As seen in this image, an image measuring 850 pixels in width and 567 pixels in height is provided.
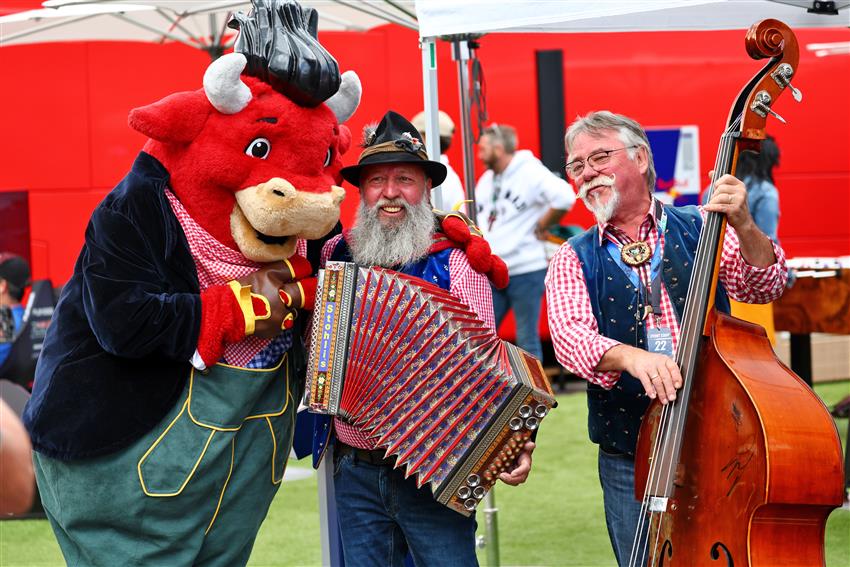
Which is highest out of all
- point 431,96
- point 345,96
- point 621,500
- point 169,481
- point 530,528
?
point 431,96

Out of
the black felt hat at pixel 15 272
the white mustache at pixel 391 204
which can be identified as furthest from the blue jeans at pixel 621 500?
the black felt hat at pixel 15 272

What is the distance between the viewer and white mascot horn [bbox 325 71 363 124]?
128 inches

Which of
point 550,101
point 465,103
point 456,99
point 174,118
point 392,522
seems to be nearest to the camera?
point 174,118

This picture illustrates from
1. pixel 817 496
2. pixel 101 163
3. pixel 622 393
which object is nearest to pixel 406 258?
pixel 622 393

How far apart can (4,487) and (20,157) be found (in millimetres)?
7180

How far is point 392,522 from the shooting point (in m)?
3.15

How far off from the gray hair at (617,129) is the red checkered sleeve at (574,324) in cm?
30

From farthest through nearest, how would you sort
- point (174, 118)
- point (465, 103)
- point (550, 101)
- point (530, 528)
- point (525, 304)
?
point (550, 101), point (525, 304), point (530, 528), point (465, 103), point (174, 118)

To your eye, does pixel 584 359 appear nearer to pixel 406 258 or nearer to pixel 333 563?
pixel 406 258

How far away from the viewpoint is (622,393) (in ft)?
10.1

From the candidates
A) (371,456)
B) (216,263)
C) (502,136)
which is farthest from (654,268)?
(502,136)

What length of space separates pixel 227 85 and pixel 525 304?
187 inches

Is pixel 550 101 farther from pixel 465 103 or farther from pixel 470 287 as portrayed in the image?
pixel 470 287

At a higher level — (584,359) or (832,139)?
(832,139)
